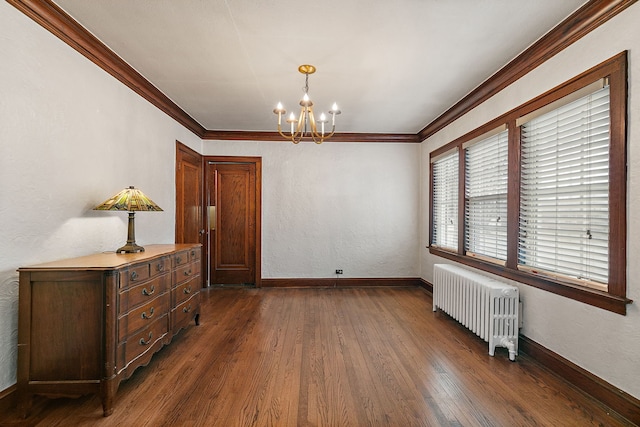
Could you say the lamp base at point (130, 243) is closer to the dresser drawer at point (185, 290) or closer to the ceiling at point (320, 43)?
the dresser drawer at point (185, 290)

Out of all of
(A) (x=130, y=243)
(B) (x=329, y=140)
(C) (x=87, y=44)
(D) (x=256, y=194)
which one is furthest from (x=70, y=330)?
(B) (x=329, y=140)

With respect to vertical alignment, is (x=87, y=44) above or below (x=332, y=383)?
above

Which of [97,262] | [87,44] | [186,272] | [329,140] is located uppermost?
[87,44]

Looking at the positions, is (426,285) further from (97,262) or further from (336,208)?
(97,262)

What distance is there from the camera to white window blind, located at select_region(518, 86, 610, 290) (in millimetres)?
2250

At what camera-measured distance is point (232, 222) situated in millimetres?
5633

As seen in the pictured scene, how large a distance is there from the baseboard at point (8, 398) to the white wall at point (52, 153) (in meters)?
0.04

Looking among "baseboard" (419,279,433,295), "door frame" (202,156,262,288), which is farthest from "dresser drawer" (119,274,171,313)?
"baseboard" (419,279,433,295)

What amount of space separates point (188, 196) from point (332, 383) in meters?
3.62

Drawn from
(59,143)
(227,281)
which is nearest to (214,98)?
(59,143)

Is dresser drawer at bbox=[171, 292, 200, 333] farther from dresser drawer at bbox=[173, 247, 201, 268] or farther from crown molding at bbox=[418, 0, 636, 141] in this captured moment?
crown molding at bbox=[418, 0, 636, 141]

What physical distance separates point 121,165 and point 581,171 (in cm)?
391

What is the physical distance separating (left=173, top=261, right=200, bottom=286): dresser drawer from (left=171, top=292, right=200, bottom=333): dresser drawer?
0.74 feet

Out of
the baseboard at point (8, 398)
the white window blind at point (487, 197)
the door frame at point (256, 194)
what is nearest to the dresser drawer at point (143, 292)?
the baseboard at point (8, 398)
